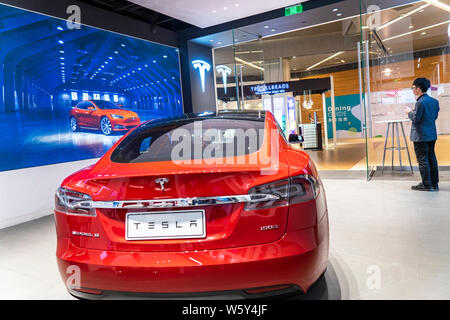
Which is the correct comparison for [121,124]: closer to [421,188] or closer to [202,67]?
[202,67]

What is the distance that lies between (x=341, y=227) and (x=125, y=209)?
2472mm

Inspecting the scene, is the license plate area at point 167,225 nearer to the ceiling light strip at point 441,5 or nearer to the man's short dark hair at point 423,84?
the man's short dark hair at point 423,84

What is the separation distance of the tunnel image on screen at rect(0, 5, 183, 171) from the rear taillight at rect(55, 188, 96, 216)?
11.4ft

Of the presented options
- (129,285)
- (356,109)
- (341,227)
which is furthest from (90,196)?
(356,109)

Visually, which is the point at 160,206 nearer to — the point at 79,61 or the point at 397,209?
the point at 397,209

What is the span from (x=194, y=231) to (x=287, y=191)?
415 millimetres

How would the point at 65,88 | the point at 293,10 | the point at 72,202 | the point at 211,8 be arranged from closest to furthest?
the point at 72,202 → the point at 65,88 → the point at 211,8 → the point at 293,10

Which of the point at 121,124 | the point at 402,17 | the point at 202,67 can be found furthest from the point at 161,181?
the point at 202,67

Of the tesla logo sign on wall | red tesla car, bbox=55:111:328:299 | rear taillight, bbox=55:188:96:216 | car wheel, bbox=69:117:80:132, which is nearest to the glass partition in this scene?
the tesla logo sign on wall

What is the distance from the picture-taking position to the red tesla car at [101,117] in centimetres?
548

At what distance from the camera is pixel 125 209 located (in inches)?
55.7

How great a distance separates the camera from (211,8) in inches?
248

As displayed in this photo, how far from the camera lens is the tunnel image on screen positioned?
449 centimetres

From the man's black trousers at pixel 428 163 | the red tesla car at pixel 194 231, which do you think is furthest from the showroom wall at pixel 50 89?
the man's black trousers at pixel 428 163
